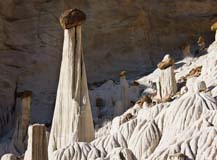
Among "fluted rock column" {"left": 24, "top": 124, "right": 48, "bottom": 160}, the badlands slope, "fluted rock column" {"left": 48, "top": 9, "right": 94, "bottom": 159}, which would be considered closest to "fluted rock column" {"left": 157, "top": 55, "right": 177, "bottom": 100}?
"fluted rock column" {"left": 48, "top": 9, "right": 94, "bottom": 159}

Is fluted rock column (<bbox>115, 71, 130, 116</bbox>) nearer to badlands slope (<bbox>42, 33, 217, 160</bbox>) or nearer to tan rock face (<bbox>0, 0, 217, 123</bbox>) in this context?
tan rock face (<bbox>0, 0, 217, 123</bbox>)

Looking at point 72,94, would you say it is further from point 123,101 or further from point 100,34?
point 100,34

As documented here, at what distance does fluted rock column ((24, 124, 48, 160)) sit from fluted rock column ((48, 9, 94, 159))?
5325 millimetres

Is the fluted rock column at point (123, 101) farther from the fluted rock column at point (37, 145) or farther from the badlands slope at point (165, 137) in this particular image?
the fluted rock column at point (37, 145)

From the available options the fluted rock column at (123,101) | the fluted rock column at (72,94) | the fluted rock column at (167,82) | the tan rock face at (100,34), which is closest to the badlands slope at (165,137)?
the fluted rock column at (72,94)

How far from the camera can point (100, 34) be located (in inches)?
1105

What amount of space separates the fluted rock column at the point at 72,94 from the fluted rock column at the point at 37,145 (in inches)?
210

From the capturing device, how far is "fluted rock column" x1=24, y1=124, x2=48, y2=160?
26.4 feet

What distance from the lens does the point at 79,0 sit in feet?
94.0

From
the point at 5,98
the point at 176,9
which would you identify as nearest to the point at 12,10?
the point at 5,98

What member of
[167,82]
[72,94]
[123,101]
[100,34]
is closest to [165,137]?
[72,94]

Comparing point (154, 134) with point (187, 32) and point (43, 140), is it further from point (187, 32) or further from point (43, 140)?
point (187, 32)

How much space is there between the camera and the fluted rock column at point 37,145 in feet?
26.4

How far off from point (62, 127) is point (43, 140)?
5619 mm
